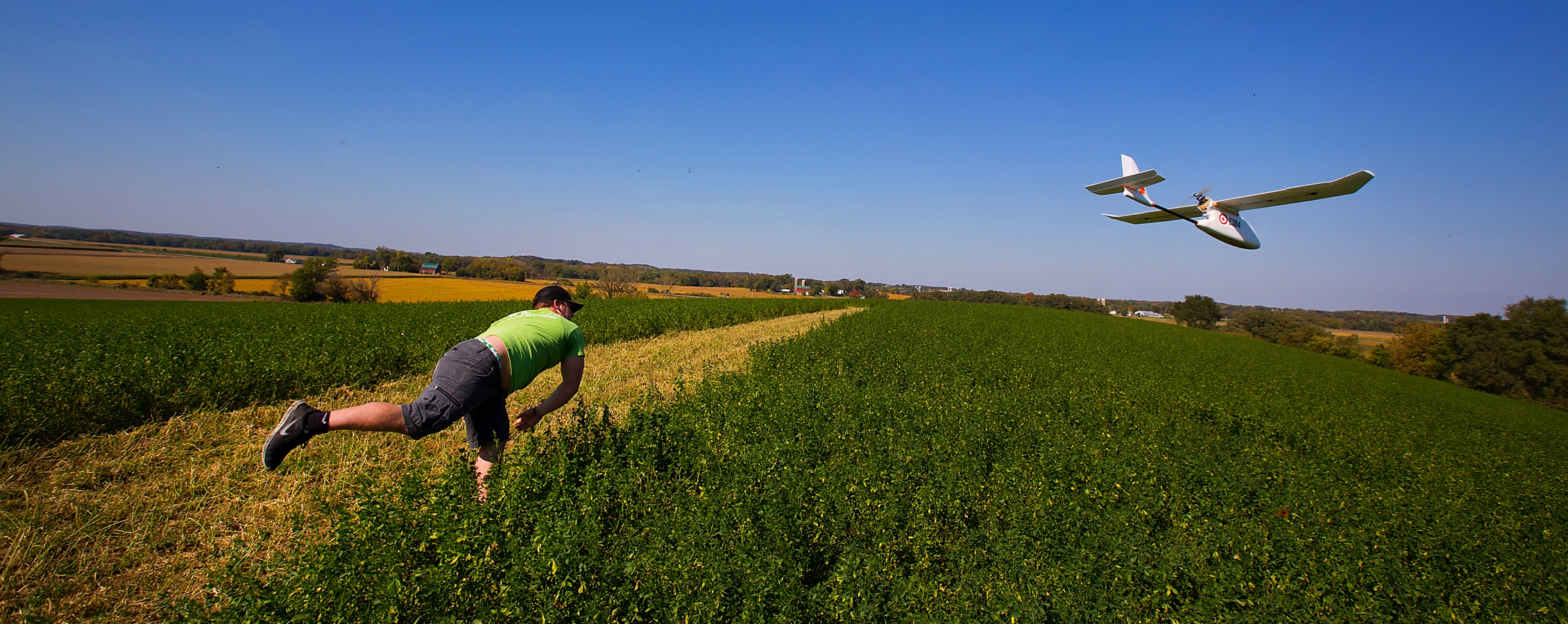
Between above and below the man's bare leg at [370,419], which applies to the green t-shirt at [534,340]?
above

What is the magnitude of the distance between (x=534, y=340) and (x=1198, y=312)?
80749 millimetres

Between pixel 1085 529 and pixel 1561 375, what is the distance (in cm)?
4332

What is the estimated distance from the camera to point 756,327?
2166 cm

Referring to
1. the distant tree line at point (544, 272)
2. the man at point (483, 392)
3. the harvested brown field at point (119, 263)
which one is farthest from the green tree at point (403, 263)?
the man at point (483, 392)

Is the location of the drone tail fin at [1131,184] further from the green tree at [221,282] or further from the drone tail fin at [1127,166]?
the green tree at [221,282]

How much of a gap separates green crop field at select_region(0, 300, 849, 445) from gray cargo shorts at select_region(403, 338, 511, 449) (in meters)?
5.07

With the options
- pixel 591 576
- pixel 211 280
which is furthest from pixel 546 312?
pixel 211 280

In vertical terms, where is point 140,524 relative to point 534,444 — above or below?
below

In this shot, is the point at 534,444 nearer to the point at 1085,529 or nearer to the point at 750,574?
the point at 750,574

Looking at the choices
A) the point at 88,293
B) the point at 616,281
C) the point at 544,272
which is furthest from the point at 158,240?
the point at 616,281

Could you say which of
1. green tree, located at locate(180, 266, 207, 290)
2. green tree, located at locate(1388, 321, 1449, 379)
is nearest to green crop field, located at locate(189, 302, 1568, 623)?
green tree, located at locate(1388, 321, 1449, 379)

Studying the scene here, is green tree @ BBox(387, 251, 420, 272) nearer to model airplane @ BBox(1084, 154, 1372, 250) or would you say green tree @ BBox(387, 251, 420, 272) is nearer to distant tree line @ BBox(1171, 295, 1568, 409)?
model airplane @ BBox(1084, 154, 1372, 250)

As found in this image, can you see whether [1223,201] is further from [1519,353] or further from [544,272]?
[544,272]

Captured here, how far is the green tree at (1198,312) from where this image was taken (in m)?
63.2
